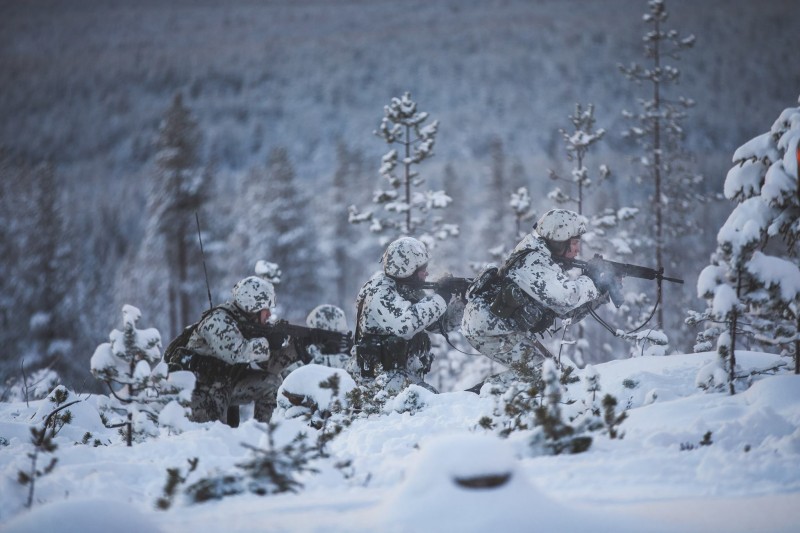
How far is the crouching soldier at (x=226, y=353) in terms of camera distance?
883 cm

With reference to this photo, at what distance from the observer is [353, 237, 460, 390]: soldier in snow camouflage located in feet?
28.6

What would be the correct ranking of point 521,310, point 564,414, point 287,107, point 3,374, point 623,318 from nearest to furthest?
point 564,414, point 521,310, point 623,318, point 3,374, point 287,107

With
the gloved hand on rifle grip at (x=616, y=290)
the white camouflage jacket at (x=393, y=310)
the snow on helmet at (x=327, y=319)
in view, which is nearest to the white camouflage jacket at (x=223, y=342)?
the white camouflage jacket at (x=393, y=310)

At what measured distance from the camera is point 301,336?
9844mm

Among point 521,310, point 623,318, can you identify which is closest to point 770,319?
point 521,310

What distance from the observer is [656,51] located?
63.1 feet

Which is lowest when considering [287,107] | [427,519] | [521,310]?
[427,519]

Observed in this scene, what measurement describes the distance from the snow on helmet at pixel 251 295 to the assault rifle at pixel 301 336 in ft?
0.82

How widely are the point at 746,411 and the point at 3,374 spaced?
28499 mm

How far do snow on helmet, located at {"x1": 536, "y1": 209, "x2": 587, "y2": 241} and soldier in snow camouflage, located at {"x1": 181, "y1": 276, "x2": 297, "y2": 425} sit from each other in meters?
4.09

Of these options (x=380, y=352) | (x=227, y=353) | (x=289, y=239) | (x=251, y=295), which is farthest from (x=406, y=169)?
(x=289, y=239)

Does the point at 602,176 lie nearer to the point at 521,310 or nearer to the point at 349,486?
the point at 521,310

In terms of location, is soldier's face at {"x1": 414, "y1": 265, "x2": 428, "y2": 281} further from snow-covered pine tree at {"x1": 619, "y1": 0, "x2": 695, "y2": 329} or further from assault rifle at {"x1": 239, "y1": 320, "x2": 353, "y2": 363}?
snow-covered pine tree at {"x1": 619, "y1": 0, "x2": 695, "y2": 329}

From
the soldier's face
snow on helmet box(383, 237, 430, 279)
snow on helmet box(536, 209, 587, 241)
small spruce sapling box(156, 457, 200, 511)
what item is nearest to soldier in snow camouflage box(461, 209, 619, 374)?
snow on helmet box(536, 209, 587, 241)
